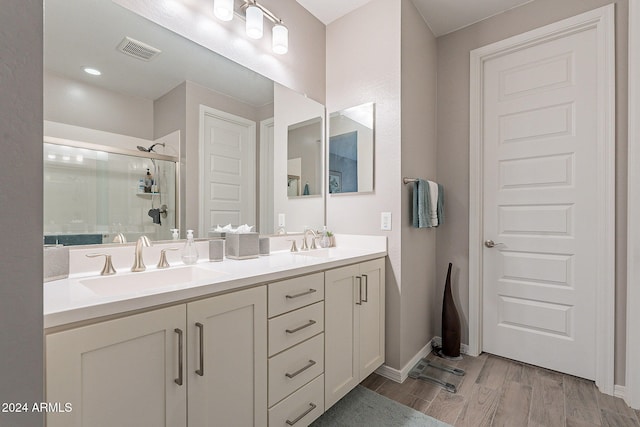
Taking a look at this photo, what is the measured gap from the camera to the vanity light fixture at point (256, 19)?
1.56 meters

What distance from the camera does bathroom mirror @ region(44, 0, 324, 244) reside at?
1.17 m

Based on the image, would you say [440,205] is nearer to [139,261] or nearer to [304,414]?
[304,414]

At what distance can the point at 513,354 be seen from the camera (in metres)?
2.22

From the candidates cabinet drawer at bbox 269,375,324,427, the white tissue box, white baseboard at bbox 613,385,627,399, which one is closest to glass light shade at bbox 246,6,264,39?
the white tissue box

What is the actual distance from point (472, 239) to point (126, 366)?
233 centimetres

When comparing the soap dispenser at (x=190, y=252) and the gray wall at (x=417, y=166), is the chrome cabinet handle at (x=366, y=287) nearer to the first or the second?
the gray wall at (x=417, y=166)

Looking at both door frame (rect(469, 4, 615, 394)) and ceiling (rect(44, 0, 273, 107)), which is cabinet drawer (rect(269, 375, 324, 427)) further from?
door frame (rect(469, 4, 615, 394))

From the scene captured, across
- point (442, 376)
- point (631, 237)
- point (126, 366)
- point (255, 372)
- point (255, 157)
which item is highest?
point (255, 157)

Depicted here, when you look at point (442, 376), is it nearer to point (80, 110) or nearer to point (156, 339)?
point (156, 339)

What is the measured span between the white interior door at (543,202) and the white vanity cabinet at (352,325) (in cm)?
102

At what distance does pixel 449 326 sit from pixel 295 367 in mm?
1460

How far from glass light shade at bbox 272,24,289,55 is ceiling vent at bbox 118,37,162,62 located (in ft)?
2.51

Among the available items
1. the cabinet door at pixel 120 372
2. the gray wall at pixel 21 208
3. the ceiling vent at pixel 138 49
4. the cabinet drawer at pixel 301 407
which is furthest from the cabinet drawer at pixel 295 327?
the ceiling vent at pixel 138 49

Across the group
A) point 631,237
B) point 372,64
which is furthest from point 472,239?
point 372,64
